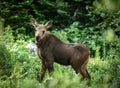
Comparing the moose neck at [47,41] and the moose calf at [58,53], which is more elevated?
the moose neck at [47,41]

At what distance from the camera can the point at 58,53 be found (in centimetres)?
1147

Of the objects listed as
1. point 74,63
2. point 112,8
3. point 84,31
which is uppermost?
point 112,8

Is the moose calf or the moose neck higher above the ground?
the moose neck

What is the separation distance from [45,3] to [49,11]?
0.58m

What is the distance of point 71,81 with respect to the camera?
3.17 meters

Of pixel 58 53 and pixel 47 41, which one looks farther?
pixel 58 53

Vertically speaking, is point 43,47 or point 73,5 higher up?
point 43,47

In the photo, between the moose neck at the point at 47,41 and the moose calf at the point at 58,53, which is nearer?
the moose calf at the point at 58,53

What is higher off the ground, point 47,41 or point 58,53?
point 47,41

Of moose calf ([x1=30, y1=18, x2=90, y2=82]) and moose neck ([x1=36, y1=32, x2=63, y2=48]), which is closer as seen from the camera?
moose calf ([x1=30, y1=18, x2=90, y2=82])

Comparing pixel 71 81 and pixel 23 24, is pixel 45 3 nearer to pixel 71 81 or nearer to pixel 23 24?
pixel 23 24

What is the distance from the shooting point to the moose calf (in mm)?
11141

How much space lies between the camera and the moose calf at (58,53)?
36.6 ft

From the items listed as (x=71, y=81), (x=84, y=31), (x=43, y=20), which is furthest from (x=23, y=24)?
(x=71, y=81)
